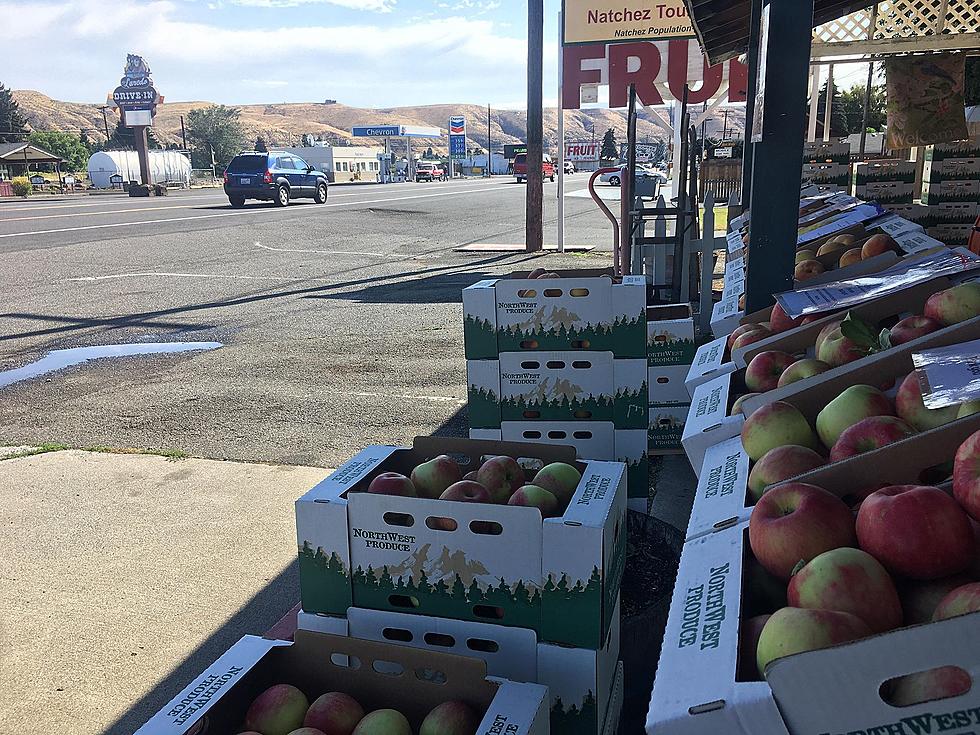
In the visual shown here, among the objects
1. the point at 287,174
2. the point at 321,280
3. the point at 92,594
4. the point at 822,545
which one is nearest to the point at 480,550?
the point at 822,545

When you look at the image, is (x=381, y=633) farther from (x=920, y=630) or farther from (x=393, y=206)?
(x=393, y=206)

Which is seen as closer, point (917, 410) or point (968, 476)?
point (968, 476)

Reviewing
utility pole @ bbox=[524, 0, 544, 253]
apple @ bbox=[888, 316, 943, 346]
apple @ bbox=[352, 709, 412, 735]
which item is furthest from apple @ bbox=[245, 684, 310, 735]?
utility pole @ bbox=[524, 0, 544, 253]

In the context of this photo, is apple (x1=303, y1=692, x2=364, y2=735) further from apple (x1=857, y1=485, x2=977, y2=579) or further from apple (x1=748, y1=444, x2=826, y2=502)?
apple (x1=857, y1=485, x2=977, y2=579)

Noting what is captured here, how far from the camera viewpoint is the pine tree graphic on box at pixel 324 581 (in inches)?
86.5

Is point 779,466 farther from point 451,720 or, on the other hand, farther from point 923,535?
point 451,720

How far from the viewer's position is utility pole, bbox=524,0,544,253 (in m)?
13.5

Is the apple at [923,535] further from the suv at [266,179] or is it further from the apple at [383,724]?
the suv at [266,179]

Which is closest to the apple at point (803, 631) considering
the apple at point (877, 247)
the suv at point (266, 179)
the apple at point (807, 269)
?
the apple at point (877, 247)

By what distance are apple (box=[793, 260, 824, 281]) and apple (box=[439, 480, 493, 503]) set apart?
224cm

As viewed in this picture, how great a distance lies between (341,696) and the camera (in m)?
1.86

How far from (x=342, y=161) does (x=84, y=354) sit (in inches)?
2946

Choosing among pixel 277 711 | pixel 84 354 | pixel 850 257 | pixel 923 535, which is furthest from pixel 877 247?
pixel 84 354

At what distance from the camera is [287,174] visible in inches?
1212
